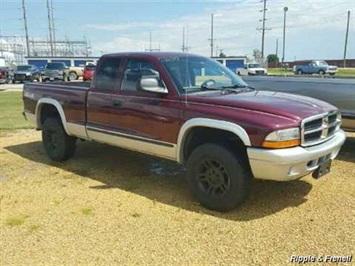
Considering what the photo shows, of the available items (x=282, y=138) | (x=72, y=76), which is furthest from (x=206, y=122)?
→ (x=72, y=76)

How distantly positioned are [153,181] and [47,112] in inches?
105

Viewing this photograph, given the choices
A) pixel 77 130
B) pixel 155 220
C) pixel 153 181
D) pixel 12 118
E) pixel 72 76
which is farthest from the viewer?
pixel 72 76

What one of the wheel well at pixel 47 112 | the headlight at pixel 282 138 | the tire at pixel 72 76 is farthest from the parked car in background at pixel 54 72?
the headlight at pixel 282 138

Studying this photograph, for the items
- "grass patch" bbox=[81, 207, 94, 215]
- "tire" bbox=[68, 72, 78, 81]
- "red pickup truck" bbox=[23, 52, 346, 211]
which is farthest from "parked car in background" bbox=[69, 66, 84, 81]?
"grass patch" bbox=[81, 207, 94, 215]

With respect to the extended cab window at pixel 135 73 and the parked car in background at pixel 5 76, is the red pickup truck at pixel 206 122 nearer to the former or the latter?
the extended cab window at pixel 135 73

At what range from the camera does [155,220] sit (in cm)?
420

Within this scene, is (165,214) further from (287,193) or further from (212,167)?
(287,193)

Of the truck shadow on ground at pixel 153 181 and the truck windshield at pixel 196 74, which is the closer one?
the truck shadow on ground at pixel 153 181

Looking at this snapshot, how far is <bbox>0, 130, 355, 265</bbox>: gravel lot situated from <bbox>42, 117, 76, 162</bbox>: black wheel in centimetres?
43

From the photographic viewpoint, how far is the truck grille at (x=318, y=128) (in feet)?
13.3

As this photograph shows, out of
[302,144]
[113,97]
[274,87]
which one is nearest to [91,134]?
[113,97]

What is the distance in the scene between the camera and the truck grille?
13.3 feet

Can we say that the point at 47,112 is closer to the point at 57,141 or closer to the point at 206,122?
the point at 57,141

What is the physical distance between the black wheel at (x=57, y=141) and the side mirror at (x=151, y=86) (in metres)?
2.33
